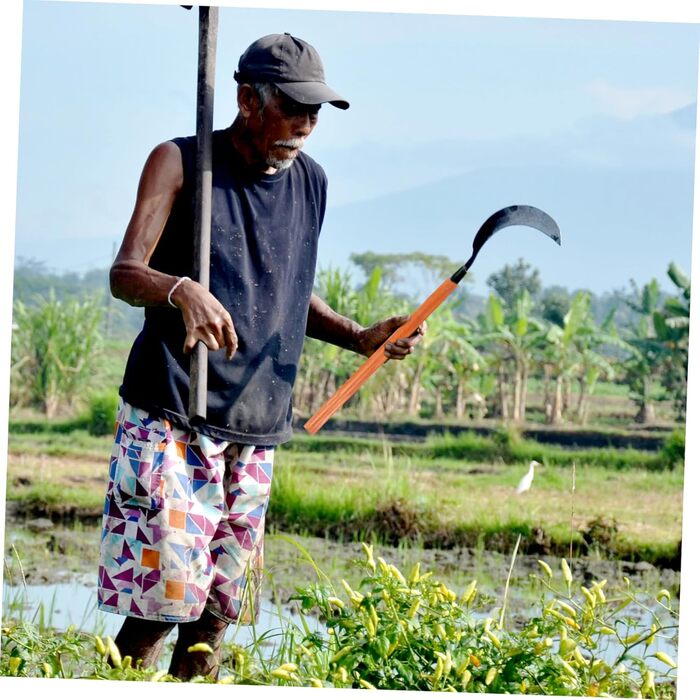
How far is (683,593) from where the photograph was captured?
3311mm

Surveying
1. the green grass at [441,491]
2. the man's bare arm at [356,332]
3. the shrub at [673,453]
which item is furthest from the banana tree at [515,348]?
the man's bare arm at [356,332]

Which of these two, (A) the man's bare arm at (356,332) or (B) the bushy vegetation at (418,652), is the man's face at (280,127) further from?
(B) the bushy vegetation at (418,652)

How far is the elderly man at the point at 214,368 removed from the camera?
2.90 metres

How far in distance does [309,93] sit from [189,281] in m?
0.54

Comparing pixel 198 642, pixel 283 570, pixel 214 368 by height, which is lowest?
pixel 283 570

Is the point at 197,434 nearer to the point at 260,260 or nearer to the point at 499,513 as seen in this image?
the point at 260,260

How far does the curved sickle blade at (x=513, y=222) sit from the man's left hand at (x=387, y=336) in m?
0.20

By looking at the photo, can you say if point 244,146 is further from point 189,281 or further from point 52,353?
point 52,353

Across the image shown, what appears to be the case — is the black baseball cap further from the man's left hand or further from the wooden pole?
the man's left hand

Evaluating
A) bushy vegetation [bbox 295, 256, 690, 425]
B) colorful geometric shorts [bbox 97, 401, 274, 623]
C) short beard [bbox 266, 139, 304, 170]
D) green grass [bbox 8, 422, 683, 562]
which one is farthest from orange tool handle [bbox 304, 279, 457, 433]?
bushy vegetation [bbox 295, 256, 690, 425]

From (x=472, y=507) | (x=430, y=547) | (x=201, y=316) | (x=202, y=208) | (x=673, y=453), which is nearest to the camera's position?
(x=201, y=316)

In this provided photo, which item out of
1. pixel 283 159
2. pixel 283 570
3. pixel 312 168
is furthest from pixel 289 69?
pixel 283 570

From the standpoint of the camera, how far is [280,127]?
294 centimetres

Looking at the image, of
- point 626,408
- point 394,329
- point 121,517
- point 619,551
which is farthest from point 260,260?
point 626,408
